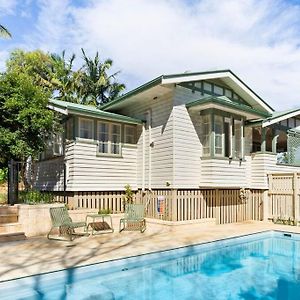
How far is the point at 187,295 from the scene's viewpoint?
Answer: 251 inches

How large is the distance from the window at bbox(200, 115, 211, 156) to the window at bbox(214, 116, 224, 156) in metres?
0.32

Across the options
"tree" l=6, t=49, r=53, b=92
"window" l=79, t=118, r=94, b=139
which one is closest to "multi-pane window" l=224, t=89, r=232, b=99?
"window" l=79, t=118, r=94, b=139

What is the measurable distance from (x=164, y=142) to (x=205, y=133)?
178cm

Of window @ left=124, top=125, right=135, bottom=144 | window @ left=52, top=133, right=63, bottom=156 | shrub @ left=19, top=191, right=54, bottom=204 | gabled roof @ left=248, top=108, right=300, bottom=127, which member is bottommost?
shrub @ left=19, top=191, right=54, bottom=204

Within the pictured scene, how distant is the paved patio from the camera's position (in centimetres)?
702

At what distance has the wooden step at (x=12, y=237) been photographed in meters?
9.45

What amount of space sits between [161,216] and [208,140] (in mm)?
3594

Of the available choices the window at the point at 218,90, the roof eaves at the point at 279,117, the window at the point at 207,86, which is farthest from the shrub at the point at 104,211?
the roof eaves at the point at 279,117

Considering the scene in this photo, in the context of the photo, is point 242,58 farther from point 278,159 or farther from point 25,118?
point 25,118

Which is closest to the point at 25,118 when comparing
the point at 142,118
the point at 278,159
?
Answer: the point at 142,118

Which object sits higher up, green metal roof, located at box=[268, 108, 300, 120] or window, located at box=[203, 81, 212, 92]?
window, located at box=[203, 81, 212, 92]

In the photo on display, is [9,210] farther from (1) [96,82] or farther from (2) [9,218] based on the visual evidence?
(1) [96,82]

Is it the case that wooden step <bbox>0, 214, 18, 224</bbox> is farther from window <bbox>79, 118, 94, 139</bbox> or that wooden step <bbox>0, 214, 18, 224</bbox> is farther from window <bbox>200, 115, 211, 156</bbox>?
window <bbox>200, 115, 211, 156</bbox>

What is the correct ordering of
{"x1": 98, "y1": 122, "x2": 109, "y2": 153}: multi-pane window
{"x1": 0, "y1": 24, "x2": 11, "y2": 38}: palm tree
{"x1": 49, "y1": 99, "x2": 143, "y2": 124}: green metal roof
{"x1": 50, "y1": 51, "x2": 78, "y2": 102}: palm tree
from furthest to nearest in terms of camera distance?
{"x1": 50, "y1": 51, "x2": 78, "y2": 102}: palm tree, {"x1": 0, "y1": 24, "x2": 11, "y2": 38}: palm tree, {"x1": 98, "y1": 122, "x2": 109, "y2": 153}: multi-pane window, {"x1": 49, "y1": 99, "x2": 143, "y2": 124}: green metal roof
